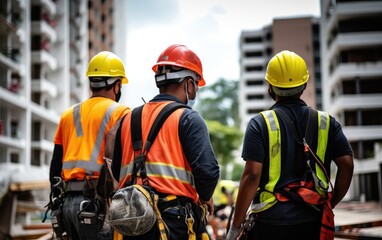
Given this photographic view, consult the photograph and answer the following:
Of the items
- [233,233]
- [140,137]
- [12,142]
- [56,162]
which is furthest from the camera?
[12,142]

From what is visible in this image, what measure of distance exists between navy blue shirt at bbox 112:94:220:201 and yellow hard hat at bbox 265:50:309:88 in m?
0.79

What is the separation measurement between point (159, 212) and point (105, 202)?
1.12 m

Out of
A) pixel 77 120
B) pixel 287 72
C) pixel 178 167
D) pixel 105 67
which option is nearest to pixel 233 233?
pixel 178 167

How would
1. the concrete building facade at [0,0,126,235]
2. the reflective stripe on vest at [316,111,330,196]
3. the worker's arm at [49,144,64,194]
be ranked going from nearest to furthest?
the reflective stripe on vest at [316,111,330,196], the worker's arm at [49,144,64,194], the concrete building facade at [0,0,126,235]

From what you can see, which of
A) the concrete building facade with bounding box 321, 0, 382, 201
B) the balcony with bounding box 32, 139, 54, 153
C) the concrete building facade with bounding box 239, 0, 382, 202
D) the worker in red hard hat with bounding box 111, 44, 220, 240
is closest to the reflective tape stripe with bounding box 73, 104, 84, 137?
the worker in red hard hat with bounding box 111, 44, 220, 240

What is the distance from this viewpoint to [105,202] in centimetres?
470

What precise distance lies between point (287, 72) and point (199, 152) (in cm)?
102

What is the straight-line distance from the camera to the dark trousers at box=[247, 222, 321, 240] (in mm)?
3963

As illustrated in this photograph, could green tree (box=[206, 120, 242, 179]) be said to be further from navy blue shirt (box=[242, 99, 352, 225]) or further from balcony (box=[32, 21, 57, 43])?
navy blue shirt (box=[242, 99, 352, 225])

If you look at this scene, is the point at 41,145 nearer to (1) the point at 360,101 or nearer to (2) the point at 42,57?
(2) the point at 42,57

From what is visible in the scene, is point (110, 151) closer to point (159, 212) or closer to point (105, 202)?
point (105, 202)

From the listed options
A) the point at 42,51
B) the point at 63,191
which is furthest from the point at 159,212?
the point at 42,51

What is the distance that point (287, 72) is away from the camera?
4328 millimetres

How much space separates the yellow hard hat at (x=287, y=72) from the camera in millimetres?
4324
